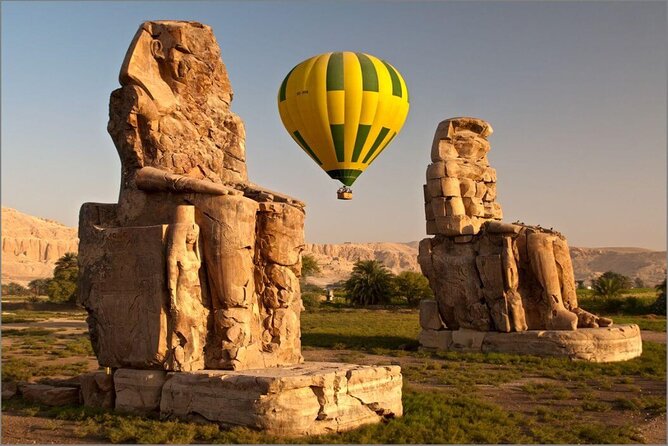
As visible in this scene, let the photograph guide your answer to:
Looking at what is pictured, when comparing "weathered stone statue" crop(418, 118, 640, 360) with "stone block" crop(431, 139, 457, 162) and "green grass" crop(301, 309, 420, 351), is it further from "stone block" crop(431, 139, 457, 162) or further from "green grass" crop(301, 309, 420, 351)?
"green grass" crop(301, 309, 420, 351)

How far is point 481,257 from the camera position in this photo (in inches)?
515

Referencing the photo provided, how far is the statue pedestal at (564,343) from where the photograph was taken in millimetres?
11891

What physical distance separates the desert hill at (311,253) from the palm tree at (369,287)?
44.3m

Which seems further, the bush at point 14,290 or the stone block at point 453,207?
the bush at point 14,290

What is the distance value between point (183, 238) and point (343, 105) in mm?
11828

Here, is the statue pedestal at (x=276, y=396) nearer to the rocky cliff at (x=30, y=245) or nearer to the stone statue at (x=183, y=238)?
the stone statue at (x=183, y=238)

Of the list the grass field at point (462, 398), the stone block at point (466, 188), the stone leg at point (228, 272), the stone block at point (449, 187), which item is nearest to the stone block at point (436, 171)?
the stone block at point (449, 187)

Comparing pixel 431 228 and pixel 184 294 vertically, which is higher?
pixel 431 228

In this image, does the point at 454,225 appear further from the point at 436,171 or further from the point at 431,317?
the point at 431,317

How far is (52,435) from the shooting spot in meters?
6.39

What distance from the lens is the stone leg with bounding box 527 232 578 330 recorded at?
12.3 meters

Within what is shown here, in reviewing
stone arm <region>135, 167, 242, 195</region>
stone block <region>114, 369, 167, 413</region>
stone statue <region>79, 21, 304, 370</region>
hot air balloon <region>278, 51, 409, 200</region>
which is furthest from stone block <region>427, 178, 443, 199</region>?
stone block <region>114, 369, 167, 413</region>

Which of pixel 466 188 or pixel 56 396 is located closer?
pixel 56 396

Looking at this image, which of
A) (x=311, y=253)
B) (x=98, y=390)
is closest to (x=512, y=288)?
(x=98, y=390)
